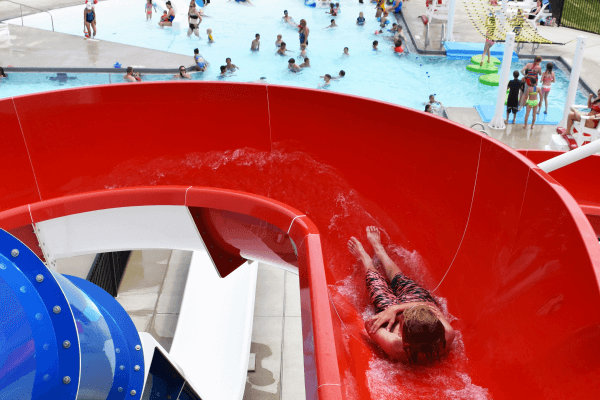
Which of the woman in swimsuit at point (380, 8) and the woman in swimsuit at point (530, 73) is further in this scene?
the woman in swimsuit at point (380, 8)

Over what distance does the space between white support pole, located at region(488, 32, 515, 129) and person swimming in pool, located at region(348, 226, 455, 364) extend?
23.5 ft

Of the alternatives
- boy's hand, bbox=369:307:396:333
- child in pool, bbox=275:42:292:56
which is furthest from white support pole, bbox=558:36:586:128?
child in pool, bbox=275:42:292:56

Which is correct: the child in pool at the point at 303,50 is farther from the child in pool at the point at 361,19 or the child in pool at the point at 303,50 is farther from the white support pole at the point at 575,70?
the white support pole at the point at 575,70

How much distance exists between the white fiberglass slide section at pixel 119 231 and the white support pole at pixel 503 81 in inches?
294

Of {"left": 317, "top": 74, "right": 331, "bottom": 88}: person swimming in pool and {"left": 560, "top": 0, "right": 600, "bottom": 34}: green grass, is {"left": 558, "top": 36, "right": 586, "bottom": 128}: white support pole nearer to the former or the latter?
{"left": 317, "top": 74, "right": 331, "bottom": 88}: person swimming in pool

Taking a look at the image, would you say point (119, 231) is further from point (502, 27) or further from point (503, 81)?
point (502, 27)

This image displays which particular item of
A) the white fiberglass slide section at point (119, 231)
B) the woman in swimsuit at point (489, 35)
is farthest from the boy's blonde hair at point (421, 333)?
the woman in swimsuit at point (489, 35)

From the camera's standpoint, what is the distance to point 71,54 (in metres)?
14.7

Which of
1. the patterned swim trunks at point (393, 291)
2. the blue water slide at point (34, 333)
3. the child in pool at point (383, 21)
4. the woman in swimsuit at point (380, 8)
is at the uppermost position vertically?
the blue water slide at point (34, 333)

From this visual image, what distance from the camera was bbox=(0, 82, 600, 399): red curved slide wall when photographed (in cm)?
237

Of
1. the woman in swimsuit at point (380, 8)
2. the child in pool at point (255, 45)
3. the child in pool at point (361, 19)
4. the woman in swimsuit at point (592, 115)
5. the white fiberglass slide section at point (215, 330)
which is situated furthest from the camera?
the woman in swimsuit at point (380, 8)

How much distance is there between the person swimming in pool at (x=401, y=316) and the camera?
277 cm

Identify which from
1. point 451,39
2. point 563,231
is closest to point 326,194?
point 563,231

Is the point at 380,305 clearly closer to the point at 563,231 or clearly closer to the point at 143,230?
the point at 563,231
